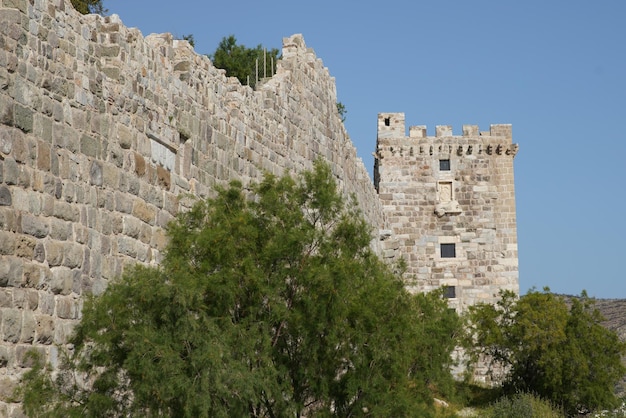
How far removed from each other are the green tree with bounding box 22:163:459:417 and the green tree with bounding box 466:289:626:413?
15.9m

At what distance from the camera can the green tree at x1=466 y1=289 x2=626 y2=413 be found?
25344mm

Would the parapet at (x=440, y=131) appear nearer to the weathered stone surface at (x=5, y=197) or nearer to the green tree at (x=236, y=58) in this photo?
the green tree at (x=236, y=58)

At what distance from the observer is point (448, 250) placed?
102ft

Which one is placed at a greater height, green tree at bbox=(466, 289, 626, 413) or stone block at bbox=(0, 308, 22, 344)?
stone block at bbox=(0, 308, 22, 344)

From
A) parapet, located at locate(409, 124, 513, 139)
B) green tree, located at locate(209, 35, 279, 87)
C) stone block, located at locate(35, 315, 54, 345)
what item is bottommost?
stone block, located at locate(35, 315, 54, 345)

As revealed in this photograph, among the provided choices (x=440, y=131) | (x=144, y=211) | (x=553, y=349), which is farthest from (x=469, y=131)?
(x=144, y=211)

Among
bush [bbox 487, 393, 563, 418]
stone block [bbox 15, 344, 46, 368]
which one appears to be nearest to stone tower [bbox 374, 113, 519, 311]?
bush [bbox 487, 393, 563, 418]

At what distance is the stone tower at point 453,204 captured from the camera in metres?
30.9

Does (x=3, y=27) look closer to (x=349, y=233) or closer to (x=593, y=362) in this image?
(x=349, y=233)

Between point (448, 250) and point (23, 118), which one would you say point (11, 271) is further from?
point (448, 250)

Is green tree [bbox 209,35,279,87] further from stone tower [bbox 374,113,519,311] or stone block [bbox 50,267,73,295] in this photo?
stone block [bbox 50,267,73,295]

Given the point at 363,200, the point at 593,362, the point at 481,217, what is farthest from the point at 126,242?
the point at 481,217

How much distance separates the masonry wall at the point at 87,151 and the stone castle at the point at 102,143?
0.01m

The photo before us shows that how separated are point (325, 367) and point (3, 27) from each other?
386 cm
